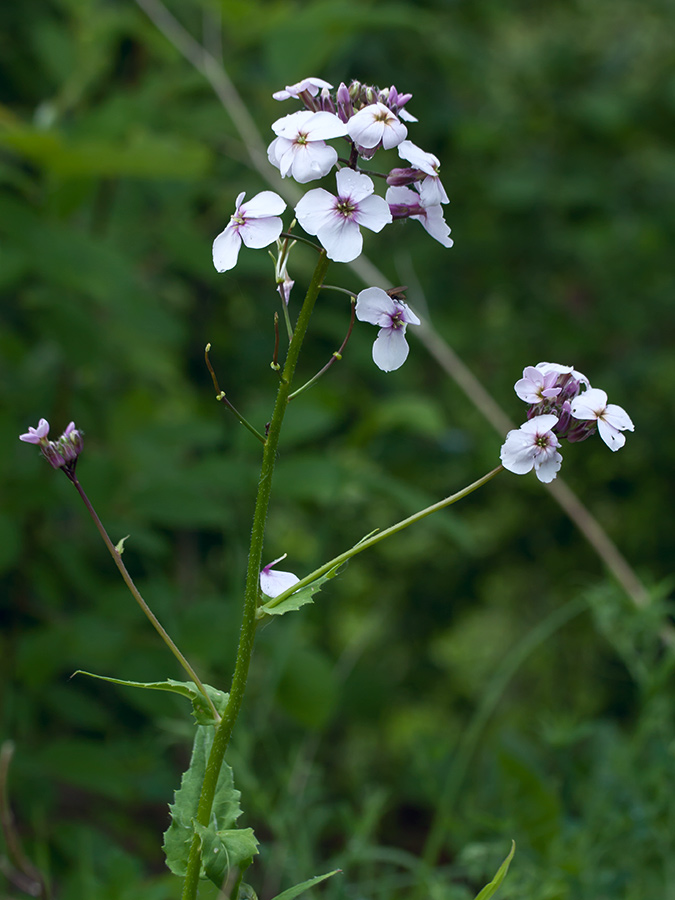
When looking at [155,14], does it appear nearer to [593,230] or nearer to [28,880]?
[593,230]

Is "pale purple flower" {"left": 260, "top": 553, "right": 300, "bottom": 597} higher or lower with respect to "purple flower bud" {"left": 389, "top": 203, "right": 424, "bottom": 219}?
lower

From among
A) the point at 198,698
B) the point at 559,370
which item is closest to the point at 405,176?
the point at 559,370

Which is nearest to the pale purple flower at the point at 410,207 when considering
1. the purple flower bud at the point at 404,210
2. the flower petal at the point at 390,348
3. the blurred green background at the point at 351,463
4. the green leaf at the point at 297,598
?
the purple flower bud at the point at 404,210

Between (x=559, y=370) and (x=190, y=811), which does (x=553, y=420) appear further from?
(x=190, y=811)

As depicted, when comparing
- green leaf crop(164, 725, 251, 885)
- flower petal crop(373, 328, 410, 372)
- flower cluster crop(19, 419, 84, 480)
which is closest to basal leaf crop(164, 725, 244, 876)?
green leaf crop(164, 725, 251, 885)

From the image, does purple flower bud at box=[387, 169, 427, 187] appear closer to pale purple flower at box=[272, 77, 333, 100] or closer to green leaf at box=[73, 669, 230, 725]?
pale purple flower at box=[272, 77, 333, 100]

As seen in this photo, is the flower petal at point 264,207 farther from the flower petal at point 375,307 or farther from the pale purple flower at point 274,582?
the pale purple flower at point 274,582

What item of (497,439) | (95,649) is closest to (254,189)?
(497,439)
